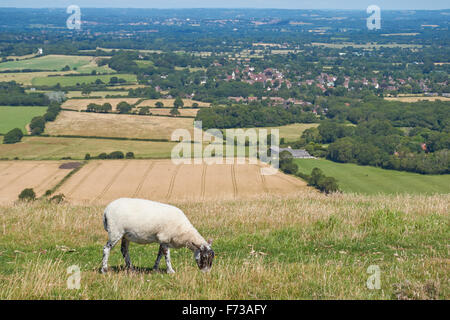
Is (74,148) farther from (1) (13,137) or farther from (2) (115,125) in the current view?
(2) (115,125)

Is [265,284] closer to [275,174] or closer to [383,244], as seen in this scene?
[383,244]

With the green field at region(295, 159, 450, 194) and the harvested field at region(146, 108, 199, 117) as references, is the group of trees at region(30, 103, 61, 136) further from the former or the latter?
the green field at region(295, 159, 450, 194)

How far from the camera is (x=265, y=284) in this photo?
8078 millimetres

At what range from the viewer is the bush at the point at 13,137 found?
81438 mm

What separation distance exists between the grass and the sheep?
38cm

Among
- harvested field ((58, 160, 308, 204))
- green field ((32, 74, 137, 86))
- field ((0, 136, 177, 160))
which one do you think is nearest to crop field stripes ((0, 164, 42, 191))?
harvested field ((58, 160, 308, 204))

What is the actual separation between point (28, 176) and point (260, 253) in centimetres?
5196

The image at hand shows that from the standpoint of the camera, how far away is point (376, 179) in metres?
69.1

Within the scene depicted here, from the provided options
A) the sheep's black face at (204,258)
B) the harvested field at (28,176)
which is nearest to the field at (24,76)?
the harvested field at (28,176)

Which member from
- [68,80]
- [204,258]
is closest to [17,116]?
[68,80]

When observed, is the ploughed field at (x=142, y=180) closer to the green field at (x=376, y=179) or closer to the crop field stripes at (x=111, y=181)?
the crop field stripes at (x=111, y=181)

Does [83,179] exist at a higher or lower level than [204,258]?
lower

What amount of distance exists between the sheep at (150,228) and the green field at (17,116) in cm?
9003
